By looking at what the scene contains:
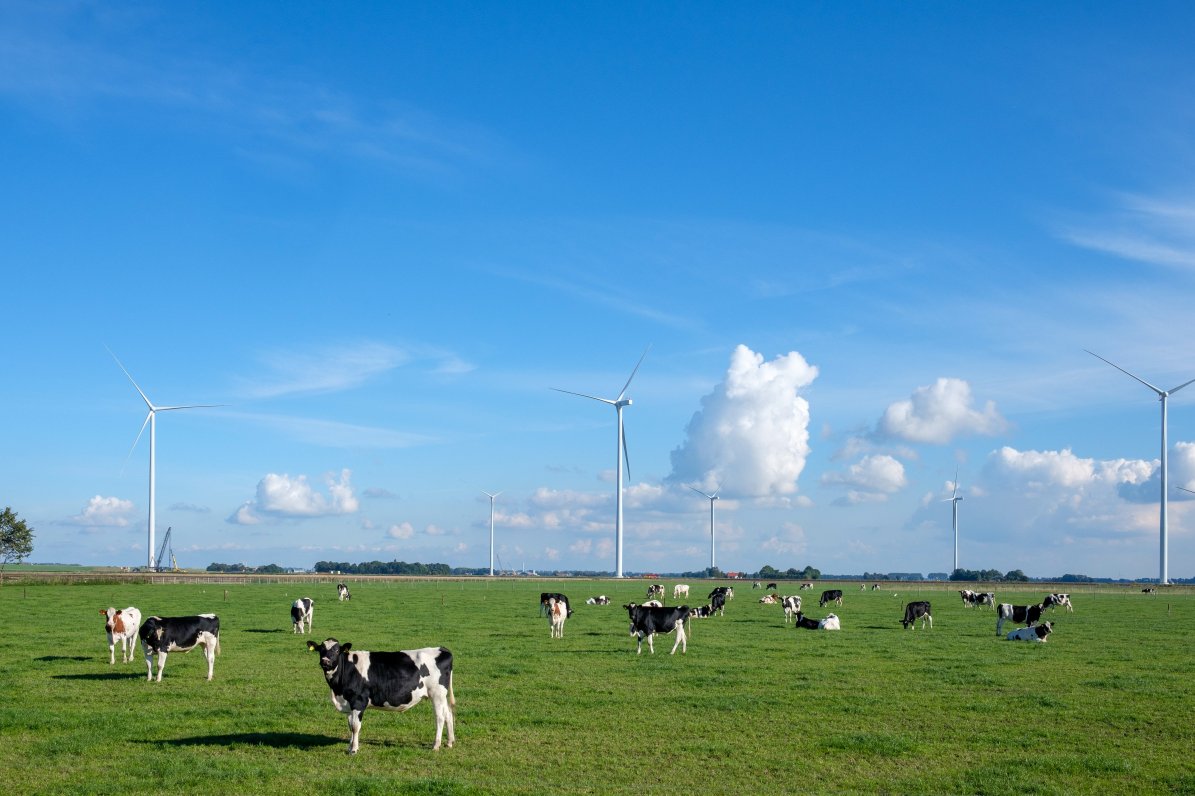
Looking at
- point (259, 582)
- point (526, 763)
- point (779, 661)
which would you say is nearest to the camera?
point (526, 763)

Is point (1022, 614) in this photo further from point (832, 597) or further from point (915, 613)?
point (832, 597)

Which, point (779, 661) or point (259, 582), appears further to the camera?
point (259, 582)

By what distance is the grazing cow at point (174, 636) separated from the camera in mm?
23781

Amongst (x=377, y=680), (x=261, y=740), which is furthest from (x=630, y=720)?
(x=261, y=740)

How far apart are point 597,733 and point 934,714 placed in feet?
22.5

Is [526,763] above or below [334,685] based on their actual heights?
below

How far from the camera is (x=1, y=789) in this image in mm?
13992

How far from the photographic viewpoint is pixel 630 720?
1917 centimetres

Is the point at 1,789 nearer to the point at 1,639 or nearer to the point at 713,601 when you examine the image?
the point at 1,639

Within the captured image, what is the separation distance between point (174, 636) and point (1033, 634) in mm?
28092

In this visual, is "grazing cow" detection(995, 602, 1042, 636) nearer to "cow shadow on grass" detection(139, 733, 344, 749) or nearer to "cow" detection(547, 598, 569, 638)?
"cow" detection(547, 598, 569, 638)

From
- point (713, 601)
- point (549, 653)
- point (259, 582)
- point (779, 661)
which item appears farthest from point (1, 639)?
point (259, 582)

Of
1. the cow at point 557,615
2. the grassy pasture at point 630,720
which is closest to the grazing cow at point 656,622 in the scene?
the grassy pasture at point 630,720

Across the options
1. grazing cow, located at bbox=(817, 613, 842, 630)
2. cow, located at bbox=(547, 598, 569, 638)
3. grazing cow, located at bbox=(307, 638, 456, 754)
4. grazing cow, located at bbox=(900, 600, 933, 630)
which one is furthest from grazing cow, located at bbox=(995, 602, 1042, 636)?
grazing cow, located at bbox=(307, 638, 456, 754)
